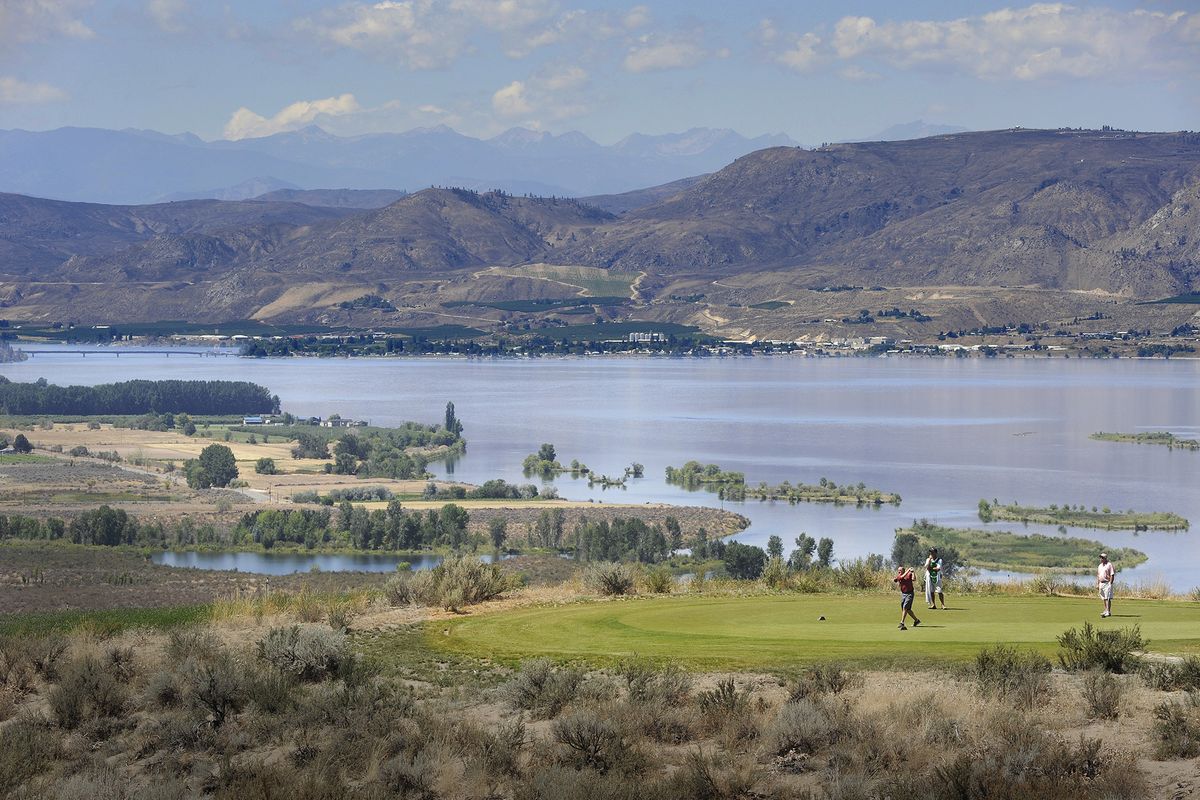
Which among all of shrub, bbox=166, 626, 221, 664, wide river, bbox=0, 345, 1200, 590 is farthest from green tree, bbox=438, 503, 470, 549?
shrub, bbox=166, 626, 221, 664

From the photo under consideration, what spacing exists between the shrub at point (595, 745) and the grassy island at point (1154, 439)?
229ft

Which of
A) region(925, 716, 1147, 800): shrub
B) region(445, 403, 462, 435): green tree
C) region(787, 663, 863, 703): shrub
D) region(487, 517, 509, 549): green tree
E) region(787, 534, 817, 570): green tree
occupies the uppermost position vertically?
region(787, 663, 863, 703): shrub

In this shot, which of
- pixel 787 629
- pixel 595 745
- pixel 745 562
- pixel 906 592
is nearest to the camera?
pixel 595 745

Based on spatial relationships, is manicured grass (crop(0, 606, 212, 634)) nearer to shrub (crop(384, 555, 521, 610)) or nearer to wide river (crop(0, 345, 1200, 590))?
shrub (crop(384, 555, 521, 610))

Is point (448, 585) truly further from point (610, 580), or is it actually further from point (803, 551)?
point (803, 551)

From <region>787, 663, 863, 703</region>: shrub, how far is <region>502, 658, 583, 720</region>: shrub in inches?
66.1

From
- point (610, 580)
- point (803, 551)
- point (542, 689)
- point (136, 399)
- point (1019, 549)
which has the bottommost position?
point (1019, 549)

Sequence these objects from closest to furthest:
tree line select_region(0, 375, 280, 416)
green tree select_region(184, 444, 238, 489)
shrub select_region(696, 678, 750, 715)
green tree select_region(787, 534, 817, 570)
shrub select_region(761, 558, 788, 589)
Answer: shrub select_region(696, 678, 750, 715)
shrub select_region(761, 558, 788, 589)
green tree select_region(787, 534, 817, 570)
green tree select_region(184, 444, 238, 489)
tree line select_region(0, 375, 280, 416)

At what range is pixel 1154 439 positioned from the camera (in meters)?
77.5

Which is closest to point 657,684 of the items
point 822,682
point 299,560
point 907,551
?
point 822,682

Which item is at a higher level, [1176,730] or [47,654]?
[1176,730]

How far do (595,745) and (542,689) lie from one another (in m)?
1.34

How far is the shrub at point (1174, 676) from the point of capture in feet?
37.0

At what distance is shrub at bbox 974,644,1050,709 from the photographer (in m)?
10.9
